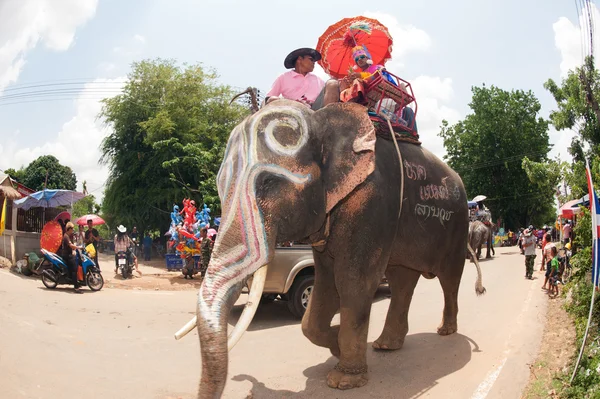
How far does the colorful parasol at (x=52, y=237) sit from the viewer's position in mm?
12023

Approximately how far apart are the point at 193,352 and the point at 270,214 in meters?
3.65

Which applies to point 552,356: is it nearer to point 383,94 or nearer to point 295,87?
point 383,94

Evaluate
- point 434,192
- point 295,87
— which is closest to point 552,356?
point 434,192

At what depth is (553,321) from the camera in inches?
290

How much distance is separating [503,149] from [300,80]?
130 ft

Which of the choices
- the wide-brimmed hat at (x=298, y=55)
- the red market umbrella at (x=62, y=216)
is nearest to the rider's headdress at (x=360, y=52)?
the wide-brimmed hat at (x=298, y=55)

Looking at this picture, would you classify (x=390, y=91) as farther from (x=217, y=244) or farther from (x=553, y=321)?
(x=553, y=321)

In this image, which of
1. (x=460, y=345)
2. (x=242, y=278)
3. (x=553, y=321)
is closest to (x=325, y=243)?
(x=242, y=278)

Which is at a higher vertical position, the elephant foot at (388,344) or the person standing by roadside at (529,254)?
the person standing by roadside at (529,254)

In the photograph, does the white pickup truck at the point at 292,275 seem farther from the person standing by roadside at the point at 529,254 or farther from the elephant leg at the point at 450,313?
the person standing by roadside at the point at 529,254

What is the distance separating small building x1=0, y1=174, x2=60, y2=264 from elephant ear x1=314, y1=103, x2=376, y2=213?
42.7 feet

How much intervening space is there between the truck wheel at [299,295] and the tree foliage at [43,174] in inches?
1351

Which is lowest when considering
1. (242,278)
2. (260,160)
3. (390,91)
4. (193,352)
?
(193,352)

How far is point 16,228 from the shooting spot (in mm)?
14695
